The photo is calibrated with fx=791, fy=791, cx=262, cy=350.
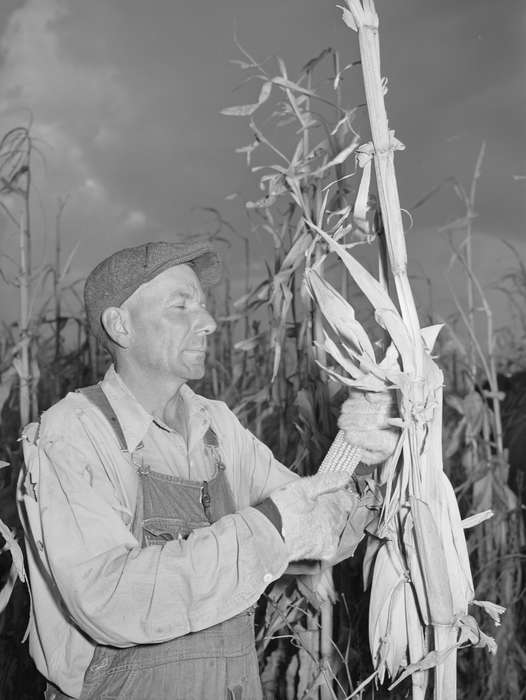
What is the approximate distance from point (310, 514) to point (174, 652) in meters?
0.34

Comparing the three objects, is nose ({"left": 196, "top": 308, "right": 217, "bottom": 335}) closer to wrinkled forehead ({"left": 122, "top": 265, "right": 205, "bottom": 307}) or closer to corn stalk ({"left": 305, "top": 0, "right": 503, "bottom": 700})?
wrinkled forehead ({"left": 122, "top": 265, "right": 205, "bottom": 307})

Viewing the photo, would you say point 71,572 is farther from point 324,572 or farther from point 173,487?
point 324,572

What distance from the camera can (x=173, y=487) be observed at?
1433mm

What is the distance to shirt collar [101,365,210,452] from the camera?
1.44 m

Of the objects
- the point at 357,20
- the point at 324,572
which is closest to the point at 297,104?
the point at 357,20

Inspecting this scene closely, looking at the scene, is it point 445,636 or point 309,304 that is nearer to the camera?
point 445,636

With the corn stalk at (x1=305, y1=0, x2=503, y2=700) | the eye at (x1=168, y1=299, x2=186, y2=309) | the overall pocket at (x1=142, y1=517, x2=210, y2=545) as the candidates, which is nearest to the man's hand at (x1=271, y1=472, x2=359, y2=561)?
the corn stalk at (x1=305, y1=0, x2=503, y2=700)

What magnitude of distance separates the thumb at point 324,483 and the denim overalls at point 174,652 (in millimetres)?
227

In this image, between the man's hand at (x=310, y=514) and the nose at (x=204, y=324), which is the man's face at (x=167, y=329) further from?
the man's hand at (x=310, y=514)

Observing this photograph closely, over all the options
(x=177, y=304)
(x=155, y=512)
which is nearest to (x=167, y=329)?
(x=177, y=304)

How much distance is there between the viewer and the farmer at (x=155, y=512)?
119 centimetres

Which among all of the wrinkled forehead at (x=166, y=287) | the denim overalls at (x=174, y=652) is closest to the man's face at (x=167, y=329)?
the wrinkled forehead at (x=166, y=287)

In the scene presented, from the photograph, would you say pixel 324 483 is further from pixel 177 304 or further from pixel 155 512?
pixel 177 304

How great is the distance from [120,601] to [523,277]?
190 centimetres
